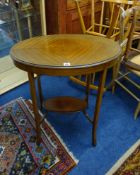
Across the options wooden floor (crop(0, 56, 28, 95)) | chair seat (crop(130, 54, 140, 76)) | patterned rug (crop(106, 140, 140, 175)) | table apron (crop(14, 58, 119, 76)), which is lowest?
patterned rug (crop(106, 140, 140, 175))

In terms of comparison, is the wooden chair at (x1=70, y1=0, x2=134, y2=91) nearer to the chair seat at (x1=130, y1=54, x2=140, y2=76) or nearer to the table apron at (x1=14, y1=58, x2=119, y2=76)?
the chair seat at (x1=130, y1=54, x2=140, y2=76)

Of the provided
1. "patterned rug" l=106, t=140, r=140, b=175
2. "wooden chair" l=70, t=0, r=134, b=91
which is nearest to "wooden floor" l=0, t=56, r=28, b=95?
"wooden chair" l=70, t=0, r=134, b=91

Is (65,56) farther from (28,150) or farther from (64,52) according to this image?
(28,150)

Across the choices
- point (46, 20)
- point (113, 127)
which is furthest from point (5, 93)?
point (113, 127)

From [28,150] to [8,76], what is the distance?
106cm

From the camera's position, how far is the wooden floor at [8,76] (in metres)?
1.92

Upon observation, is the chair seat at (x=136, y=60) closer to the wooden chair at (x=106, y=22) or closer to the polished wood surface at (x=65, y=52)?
the wooden chair at (x=106, y=22)

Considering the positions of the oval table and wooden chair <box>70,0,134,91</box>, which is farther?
wooden chair <box>70,0,134,91</box>

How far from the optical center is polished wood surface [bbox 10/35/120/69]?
2.97ft

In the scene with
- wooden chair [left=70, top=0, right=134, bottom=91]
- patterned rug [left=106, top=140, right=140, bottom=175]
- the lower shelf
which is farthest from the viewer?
wooden chair [left=70, top=0, right=134, bottom=91]

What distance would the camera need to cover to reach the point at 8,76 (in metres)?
2.09

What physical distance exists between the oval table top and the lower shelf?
1.77ft

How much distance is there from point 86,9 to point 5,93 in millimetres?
1323

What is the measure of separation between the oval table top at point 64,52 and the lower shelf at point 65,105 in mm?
539
